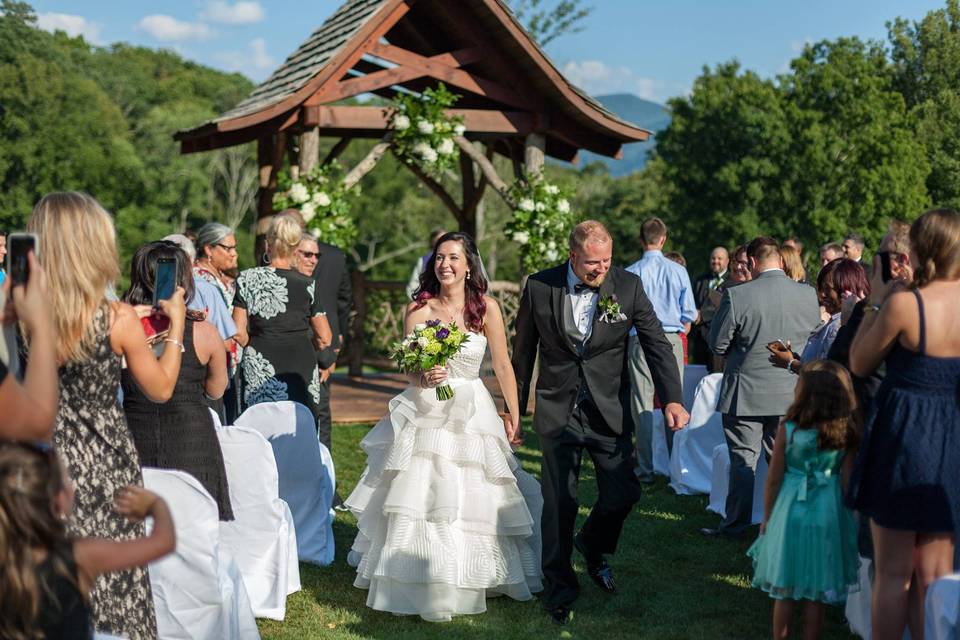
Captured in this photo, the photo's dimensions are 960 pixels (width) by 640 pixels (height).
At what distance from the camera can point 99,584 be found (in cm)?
384

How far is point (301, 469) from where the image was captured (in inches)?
275

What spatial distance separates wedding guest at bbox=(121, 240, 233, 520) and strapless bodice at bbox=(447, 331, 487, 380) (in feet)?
4.65

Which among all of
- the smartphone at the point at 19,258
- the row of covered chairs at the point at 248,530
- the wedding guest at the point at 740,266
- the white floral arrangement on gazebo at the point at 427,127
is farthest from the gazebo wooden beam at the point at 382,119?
the smartphone at the point at 19,258

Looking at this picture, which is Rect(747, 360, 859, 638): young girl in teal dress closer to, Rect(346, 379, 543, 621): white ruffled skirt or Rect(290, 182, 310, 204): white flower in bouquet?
Rect(346, 379, 543, 621): white ruffled skirt

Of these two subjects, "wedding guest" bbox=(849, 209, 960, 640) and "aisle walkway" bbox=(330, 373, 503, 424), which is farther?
"aisle walkway" bbox=(330, 373, 503, 424)

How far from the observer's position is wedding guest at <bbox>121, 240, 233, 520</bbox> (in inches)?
200

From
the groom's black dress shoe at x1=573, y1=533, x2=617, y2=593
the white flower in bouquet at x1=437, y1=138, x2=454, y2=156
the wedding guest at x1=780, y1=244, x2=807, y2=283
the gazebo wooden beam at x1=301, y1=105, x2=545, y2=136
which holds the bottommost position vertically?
the groom's black dress shoe at x1=573, y1=533, x2=617, y2=593

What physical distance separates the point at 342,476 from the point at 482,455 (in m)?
3.96

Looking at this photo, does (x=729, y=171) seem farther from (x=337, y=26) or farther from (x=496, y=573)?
(x=496, y=573)

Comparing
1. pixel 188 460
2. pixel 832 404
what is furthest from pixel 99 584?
pixel 832 404

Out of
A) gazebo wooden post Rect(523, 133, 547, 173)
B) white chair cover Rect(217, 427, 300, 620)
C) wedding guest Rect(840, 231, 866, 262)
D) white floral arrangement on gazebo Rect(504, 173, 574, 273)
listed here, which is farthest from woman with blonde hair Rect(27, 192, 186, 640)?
gazebo wooden post Rect(523, 133, 547, 173)

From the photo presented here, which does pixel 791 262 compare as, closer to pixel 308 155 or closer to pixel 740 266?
pixel 740 266

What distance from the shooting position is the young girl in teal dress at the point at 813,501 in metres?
4.87

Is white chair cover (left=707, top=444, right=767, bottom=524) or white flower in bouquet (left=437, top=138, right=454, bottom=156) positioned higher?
white flower in bouquet (left=437, top=138, right=454, bottom=156)
